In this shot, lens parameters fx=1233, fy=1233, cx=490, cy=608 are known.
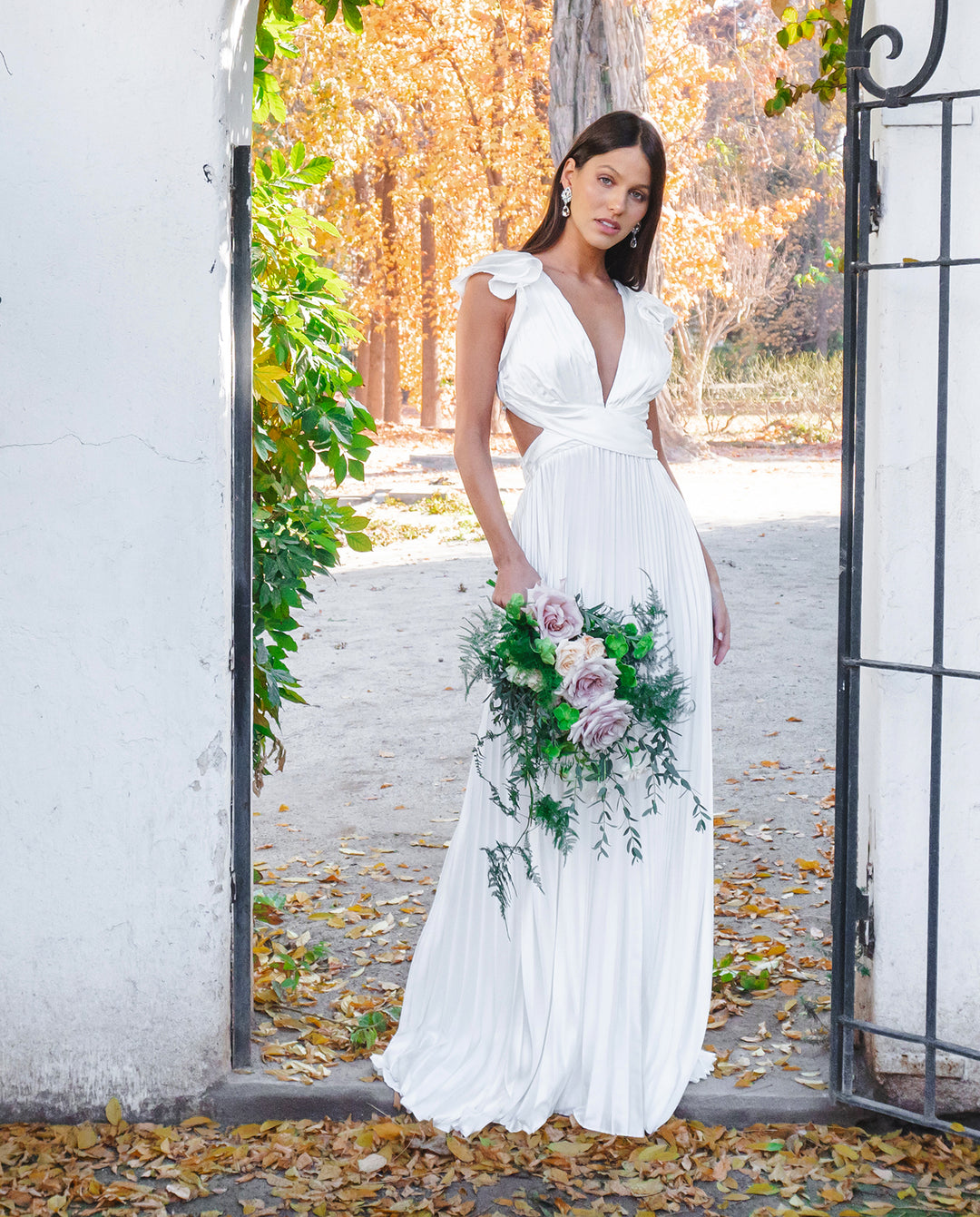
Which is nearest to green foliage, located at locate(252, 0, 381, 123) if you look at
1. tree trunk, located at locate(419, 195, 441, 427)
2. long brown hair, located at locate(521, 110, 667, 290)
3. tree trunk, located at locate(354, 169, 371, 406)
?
long brown hair, located at locate(521, 110, 667, 290)

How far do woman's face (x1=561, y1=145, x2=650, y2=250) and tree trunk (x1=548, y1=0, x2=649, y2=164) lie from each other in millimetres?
7147

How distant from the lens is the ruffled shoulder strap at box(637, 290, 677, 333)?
307cm

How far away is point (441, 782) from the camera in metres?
5.70

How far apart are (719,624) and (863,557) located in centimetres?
44

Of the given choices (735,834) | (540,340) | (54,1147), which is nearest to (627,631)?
(540,340)

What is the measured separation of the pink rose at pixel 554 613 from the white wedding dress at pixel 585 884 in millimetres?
200

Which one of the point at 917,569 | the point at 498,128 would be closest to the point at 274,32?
the point at 917,569

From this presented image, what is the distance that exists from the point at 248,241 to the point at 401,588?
721 cm

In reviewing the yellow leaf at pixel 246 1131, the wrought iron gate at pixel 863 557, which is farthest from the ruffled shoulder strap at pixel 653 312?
the yellow leaf at pixel 246 1131

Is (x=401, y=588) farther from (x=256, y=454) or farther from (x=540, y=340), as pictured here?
(x=540, y=340)

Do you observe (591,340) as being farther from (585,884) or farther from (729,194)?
(729,194)

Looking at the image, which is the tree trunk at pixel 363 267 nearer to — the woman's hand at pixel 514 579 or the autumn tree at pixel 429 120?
the autumn tree at pixel 429 120

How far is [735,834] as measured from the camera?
5.01m

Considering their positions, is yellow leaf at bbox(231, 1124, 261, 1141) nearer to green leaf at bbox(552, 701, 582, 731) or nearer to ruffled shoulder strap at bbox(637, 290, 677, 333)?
green leaf at bbox(552, 701, 582, 731)
